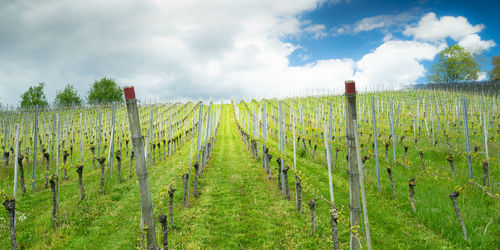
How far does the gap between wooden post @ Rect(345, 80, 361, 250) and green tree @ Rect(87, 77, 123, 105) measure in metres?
60.3

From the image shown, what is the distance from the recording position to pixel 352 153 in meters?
2.90

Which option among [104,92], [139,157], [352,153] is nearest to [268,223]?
[352,153]

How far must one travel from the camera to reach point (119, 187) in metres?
8.78

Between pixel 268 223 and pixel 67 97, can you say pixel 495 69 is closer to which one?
pixel 268 223

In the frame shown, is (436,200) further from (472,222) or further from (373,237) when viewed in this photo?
(373,237)

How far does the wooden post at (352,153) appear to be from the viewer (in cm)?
278

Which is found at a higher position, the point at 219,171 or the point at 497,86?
the point at 497,86

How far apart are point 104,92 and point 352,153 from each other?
6266 centimetres

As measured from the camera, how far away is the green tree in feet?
174

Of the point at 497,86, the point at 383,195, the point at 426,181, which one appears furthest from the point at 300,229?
the point at 497,86

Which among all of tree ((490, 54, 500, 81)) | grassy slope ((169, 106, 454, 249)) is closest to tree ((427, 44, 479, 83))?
tree ((490, 54, 500, 81))

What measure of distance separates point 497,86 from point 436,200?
2061 inches

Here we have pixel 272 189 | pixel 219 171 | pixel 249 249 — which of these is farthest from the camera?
pixel 219 171

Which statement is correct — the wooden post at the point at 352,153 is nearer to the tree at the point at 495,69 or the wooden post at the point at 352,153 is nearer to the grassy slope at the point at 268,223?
the grassy slope at the point at 268,223
